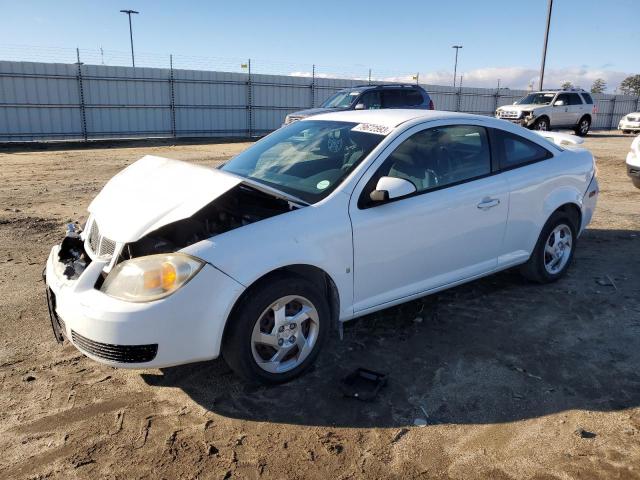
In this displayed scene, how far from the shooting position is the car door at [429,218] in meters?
3.51

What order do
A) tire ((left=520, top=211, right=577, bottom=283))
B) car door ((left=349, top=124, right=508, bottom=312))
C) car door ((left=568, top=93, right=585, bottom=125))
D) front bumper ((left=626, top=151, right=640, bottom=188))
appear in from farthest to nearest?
car door ((left=568, top=93, right=585, bottom=125)), front bumper ((left=626, top=151, right=640, bottom=188)), tire ((left=520, top=211, right=577, bottom=283)), car door ((left=349, top=124, right=508, bottom=312))

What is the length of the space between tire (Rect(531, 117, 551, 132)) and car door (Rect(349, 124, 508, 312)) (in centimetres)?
1907

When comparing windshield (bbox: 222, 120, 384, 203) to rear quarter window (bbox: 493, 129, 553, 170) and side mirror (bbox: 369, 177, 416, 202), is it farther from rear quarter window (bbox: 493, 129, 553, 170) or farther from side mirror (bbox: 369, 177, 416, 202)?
rear quarter window (bbox: 493, 129, 553, 170)

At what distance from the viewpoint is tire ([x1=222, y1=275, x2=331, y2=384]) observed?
3.00 meters

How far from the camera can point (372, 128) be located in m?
3.92

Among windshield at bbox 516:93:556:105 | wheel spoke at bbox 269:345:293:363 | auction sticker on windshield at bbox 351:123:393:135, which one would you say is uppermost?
windshield at bbox 516:93:556:105

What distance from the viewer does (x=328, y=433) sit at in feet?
9.39

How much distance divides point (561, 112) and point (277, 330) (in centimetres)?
2305

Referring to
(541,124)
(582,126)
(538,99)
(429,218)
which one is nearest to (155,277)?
(429,218)

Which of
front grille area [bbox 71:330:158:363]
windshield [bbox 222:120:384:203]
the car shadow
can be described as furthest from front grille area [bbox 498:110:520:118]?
front grille area [bbox 71:330:158:363]

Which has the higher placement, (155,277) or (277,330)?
(155,277)

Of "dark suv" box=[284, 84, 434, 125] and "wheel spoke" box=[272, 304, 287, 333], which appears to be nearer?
"wheel spoke" box=[272, 304, 287, 333]

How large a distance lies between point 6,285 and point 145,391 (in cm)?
252

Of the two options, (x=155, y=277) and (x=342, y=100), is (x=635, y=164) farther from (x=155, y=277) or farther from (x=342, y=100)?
(x=155, y=277)
